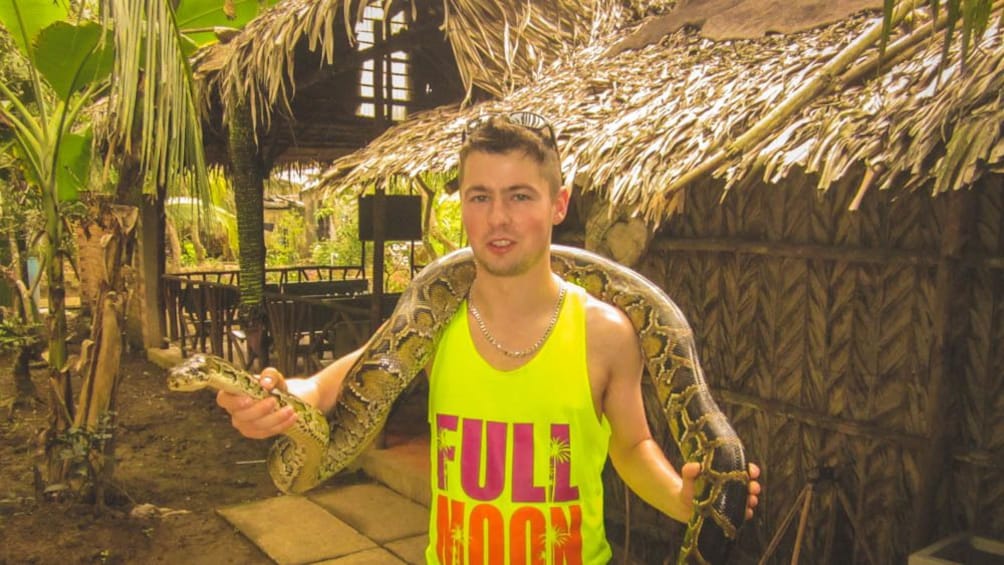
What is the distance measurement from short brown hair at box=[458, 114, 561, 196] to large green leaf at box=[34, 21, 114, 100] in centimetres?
413

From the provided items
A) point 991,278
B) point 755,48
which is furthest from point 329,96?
point 991,278

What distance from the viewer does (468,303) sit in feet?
7.47

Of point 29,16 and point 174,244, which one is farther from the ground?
point 29,16

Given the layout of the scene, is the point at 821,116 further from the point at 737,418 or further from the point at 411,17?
the point at 411,17

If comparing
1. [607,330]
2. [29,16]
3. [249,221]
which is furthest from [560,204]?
[249,221]

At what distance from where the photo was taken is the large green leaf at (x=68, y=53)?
539cm

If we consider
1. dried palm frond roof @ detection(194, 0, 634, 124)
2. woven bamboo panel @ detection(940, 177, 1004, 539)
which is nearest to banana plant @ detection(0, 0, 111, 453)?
dried palm frond roof @ detection(194, 0, 634, 124)

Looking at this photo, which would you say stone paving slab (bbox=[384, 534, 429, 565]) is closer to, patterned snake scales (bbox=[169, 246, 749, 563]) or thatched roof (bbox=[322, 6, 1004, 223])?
thatched roof (bbox=[322, 6, 1004, 223])

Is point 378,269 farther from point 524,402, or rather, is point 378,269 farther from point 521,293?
point 524,402

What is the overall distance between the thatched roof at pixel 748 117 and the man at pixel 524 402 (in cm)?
117

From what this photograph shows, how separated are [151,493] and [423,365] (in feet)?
16.1

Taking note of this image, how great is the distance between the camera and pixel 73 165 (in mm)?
8008

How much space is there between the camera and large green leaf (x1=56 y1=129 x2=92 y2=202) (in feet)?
24.5

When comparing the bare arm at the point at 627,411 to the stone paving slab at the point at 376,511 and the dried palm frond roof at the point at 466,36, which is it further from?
the dried palm frond roof at the point at 466,36
